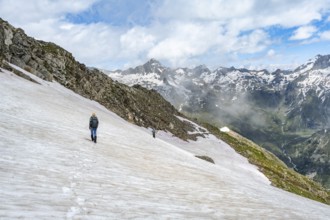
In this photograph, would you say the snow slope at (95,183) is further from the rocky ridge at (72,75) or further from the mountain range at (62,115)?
the rocky ridge at (72,75)

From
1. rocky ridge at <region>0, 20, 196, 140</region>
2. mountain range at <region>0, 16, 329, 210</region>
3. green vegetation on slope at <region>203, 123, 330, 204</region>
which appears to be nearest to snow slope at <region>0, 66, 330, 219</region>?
mountain range at <region>0, 16, 329, 210</region>

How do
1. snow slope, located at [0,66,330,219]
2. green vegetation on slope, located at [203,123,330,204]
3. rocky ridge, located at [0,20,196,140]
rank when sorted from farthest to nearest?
1. green vegetation on slope, located at [203,123,330,204]
2. rocky ridge, located at [0,20,196,140]
3. snow slope, located at [0,66,330,219]

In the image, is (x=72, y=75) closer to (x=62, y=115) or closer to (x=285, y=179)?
(x=62, y=115)

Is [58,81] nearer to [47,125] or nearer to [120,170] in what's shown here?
[47,125]

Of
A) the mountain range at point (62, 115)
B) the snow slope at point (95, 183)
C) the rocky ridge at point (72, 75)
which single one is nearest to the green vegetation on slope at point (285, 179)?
the mountain range at point (62, 115)

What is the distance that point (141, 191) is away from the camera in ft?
64.8

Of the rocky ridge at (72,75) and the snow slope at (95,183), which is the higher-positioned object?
the rocky ridge at (72,75)

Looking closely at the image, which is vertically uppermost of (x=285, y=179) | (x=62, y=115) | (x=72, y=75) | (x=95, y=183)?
(x=72, y=75)

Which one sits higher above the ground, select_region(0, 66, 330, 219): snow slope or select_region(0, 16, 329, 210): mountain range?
select_region(0, 16, 329, 210): mountain range

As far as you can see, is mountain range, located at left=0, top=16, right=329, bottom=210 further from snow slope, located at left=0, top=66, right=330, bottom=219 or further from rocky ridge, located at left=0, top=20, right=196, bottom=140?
snow slope, located at left=0, top=66, right=330, bottom=219

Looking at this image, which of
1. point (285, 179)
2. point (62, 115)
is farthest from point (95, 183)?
point (285, 179)

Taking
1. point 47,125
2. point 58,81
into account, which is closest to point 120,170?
point 47,125

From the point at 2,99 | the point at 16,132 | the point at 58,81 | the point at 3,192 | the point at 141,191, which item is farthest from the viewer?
the point at 58,81

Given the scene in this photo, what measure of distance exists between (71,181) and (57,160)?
439cm
